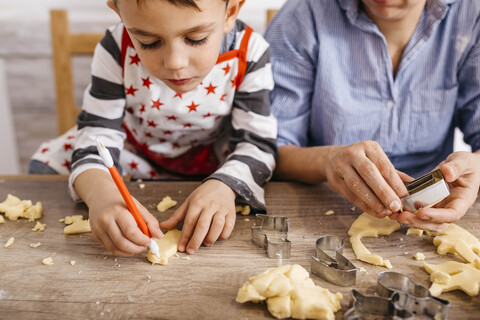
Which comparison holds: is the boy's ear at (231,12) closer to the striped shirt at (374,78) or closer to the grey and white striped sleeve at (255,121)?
the grey and white striped sleeve at (255,121)

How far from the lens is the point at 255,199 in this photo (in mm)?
821

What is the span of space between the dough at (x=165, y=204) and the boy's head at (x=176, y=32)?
209 mm

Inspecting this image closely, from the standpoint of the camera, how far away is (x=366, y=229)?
73 cm

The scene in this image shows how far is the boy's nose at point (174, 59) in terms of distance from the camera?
2.30 ft

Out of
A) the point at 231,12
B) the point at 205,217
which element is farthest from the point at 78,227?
the point at 231,12

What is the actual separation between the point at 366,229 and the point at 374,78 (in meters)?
0.42

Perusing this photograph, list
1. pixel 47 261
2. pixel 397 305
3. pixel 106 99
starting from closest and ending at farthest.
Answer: pixel 397 305, pixel 47 261, pixel 106 99

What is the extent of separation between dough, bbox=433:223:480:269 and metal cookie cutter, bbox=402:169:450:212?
0.20ft

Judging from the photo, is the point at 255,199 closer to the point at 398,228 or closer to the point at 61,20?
the point at 398,228

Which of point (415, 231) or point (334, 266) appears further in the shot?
point (415, 231)

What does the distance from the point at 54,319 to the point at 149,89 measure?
20.2 inches

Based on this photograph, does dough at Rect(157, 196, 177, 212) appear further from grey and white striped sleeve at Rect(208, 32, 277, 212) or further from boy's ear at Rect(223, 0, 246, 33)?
boy's ear at Rect(223, 0, 246, 33)

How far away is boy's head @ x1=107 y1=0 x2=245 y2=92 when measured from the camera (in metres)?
0.67

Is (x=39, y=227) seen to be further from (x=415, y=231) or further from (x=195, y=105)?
(x=415, y=231)
